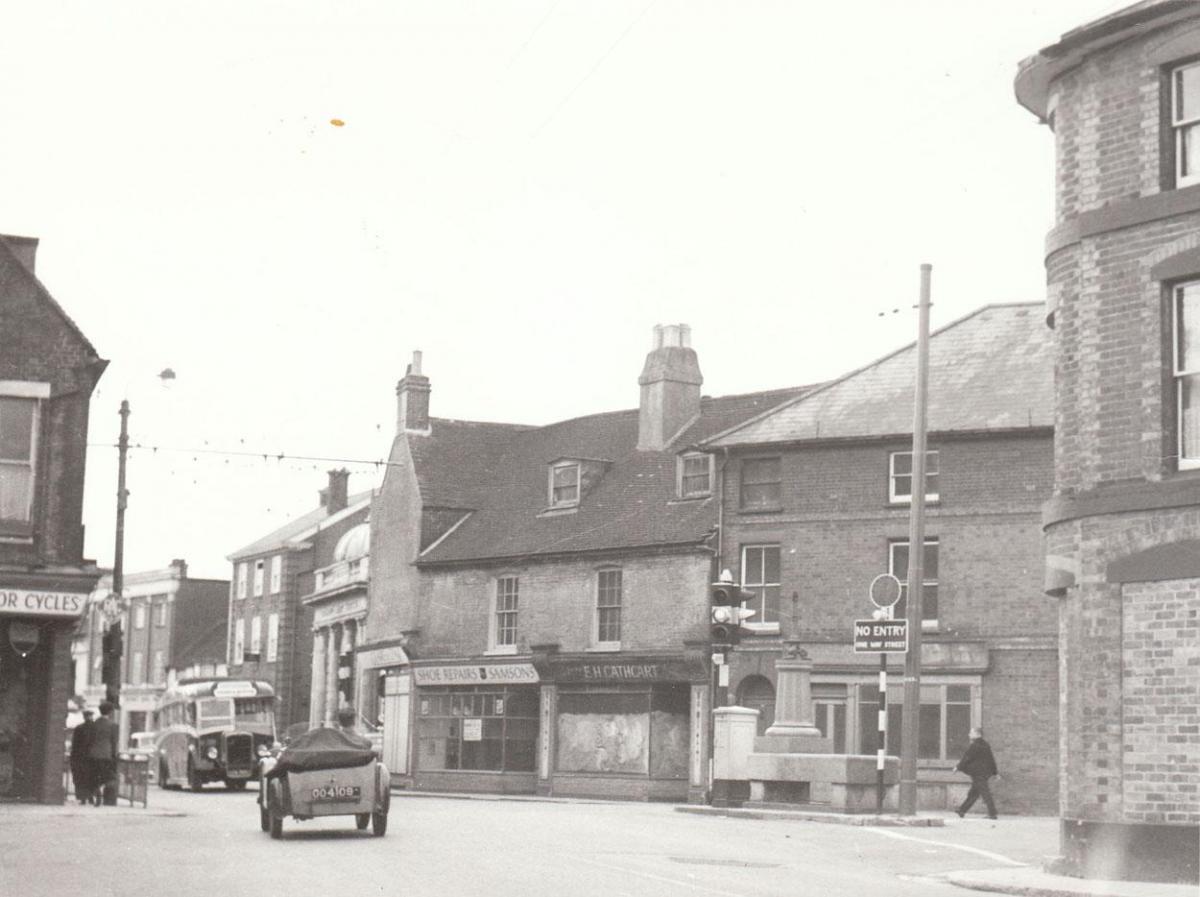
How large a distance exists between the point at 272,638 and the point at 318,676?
9494 mm

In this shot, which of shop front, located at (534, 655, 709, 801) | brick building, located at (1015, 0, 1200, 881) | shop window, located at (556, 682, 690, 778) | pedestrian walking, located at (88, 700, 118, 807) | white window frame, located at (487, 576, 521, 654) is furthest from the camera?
white window frame, located at (487, 576, 521, 654)

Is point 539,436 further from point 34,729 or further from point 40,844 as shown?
point 40,844

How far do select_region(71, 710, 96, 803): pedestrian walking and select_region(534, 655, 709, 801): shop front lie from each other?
49.0ft

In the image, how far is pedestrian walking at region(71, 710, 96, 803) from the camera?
2925cm

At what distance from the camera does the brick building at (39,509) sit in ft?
91.6

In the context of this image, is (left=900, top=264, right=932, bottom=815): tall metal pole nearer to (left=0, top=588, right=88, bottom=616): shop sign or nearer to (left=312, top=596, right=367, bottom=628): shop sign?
(left=0, top=588, right=88, bottom=616): shop sign

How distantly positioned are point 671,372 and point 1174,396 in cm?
2959

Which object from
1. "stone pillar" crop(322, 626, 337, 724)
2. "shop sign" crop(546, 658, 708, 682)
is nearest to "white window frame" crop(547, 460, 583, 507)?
"shop sign" crop(546, 658, 708, 682)

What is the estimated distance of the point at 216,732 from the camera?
42.2 meters

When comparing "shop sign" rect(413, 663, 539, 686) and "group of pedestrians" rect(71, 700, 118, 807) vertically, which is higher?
"shop sign" rect(413, 663, 539, 686)

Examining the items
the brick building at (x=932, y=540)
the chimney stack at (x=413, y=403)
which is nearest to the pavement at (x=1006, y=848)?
the brick building at (x=932, y=540)

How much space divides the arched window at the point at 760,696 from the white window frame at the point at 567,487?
30.5ft

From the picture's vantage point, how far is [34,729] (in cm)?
2823

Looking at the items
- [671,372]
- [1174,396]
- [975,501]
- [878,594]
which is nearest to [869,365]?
[975,501]
